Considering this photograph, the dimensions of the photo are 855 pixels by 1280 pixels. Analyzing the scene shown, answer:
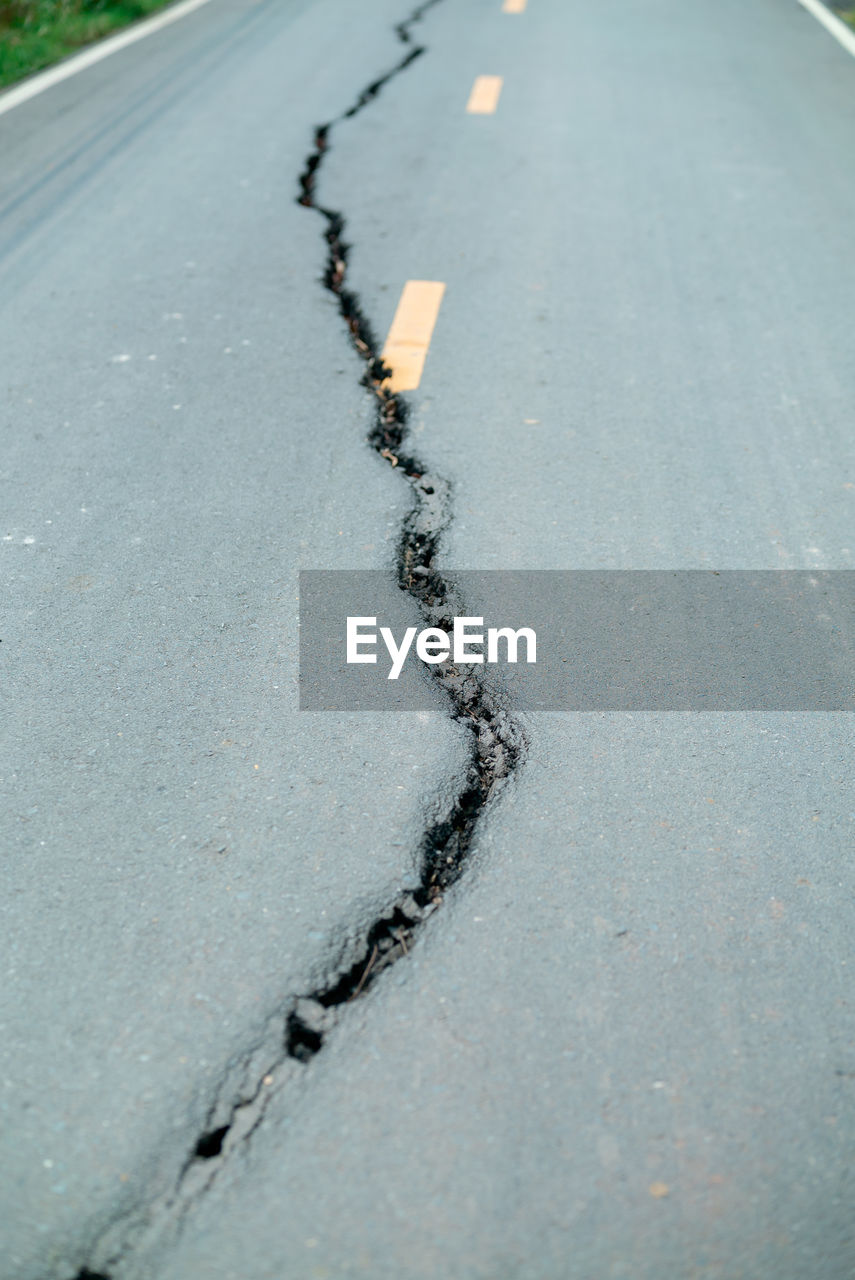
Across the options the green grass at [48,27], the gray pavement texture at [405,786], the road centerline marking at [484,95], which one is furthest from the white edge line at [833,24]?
the green grass at [48,27]

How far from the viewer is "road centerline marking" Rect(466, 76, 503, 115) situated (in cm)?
803

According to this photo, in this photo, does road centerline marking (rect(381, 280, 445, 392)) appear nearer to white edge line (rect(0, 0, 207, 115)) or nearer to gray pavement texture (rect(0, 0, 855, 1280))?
gray pavement texture (rect(0, 0, 855, 1280))

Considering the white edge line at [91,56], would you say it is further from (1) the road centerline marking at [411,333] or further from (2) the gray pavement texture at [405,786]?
(1) the road centerline marking at [411,333]

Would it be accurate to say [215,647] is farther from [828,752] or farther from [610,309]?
[610,309]

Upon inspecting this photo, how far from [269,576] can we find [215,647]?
1.30 feet

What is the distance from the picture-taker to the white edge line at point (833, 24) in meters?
10.1

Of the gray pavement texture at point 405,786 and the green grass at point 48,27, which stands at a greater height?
the green grass at point 48,27

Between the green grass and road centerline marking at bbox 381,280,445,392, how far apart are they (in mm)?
5360

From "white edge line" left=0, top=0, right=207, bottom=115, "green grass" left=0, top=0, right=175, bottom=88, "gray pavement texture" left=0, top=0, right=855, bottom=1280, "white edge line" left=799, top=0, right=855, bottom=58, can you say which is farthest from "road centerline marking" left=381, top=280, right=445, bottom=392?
"white edge line" left=799, top=0, right=855, bottom=58

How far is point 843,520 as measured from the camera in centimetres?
386

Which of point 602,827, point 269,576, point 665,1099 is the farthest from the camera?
point 269,576

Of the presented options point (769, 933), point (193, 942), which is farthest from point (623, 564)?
point (193, 942)

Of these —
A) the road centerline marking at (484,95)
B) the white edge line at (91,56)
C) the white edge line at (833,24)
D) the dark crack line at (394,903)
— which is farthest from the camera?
the white edge line at (833,24)

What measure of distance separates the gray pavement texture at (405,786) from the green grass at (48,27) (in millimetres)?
3521
